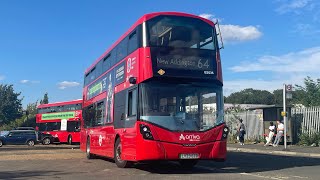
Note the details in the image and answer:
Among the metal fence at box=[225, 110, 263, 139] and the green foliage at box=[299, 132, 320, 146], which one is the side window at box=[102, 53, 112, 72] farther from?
the metal fence at box=[225, 110, 263, 139]

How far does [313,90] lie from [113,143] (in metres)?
30.2

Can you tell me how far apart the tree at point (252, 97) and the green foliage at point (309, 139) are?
90.2 metres

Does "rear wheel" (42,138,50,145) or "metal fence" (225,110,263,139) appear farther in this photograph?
"rear wheel" (42,138,50,145)

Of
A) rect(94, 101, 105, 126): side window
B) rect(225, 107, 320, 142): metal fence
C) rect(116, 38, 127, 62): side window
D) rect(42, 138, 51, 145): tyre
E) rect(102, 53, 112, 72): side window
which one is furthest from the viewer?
rect(42, 138, 51, 145): tyre

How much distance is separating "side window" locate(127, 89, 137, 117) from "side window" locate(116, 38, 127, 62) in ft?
6.09

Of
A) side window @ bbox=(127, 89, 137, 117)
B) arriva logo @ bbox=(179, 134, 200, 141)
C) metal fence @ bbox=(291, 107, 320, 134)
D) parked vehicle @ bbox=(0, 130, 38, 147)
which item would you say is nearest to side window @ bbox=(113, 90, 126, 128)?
side window @ bbox=(127, 89, 137, 117)

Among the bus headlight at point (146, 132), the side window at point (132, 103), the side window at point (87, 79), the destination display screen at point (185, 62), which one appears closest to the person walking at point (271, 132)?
the side window at point (87, 79)

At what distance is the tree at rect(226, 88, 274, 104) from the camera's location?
11904 cm

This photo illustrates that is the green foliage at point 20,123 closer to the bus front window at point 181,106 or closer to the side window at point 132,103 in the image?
the side window at point 132,103

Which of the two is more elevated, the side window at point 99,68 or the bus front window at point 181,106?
the side window at point 99,68

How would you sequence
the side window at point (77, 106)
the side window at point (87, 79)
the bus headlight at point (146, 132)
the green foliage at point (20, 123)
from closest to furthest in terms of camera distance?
the bus headlight at point (146, 132) → the side window at point (87, 79) → the side window at point (77, 106) → the green foliage at point (20, 123)

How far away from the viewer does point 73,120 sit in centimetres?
3878

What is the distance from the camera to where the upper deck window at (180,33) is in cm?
1316

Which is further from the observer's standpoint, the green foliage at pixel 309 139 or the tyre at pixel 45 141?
the tyre at pixel 45 141
